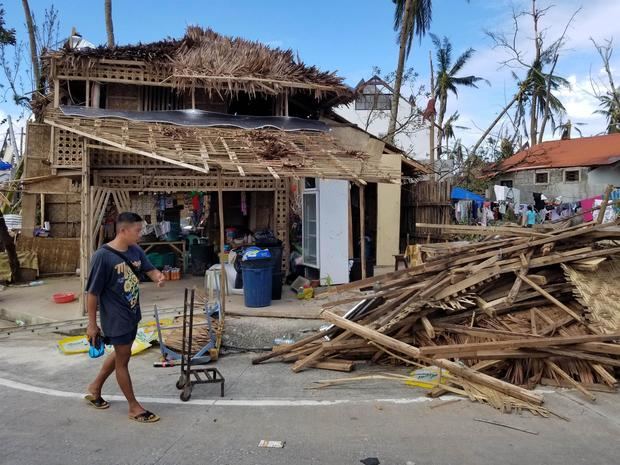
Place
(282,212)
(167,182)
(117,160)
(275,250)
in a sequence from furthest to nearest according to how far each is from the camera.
Result: 1. (282,212)
2. (167,182)
3. (117,160)
4. (275,250)

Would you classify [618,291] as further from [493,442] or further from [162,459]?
[162,459]

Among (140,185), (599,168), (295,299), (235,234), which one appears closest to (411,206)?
(235,234)

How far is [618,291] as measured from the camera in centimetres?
547

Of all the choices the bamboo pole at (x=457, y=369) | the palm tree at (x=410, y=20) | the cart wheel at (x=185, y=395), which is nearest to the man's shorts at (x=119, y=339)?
the cart wheel at (x=185, y=395)

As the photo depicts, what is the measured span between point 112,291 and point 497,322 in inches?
160

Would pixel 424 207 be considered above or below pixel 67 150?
below

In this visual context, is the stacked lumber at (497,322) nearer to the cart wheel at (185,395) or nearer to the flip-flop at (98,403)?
the cart wheel at (185,395)

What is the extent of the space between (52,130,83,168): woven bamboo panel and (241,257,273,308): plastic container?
13.0 feet

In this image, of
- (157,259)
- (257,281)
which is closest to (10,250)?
(157,259)

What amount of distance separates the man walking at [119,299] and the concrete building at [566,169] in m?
25.1

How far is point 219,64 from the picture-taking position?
10.9 metres

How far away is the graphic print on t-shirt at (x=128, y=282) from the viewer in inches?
168

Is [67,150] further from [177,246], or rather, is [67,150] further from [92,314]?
[92,314]

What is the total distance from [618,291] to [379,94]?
28190mm
